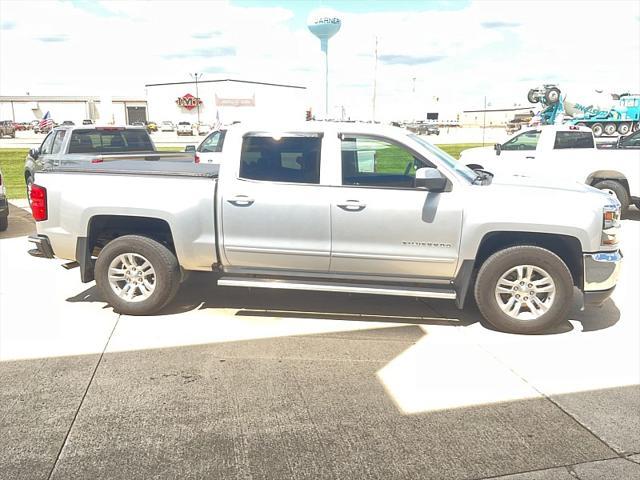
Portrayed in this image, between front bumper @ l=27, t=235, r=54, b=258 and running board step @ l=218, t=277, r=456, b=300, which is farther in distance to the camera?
front bumper @ l=27, t=235, r=54, b=258

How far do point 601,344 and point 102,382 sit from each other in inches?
163

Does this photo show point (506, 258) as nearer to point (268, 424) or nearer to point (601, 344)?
point (601, 344)

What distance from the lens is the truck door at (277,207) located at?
5.15 m

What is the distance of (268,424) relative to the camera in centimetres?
361

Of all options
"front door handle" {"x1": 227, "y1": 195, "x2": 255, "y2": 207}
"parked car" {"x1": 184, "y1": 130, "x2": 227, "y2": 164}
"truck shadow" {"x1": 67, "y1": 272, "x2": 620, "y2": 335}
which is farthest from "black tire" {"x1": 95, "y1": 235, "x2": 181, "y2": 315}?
"parked car" {"x1": 184, "y1": 130, "x2": 227, "y2": 164}

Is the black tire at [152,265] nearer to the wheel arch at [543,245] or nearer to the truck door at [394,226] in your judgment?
the truck door at [394,226]

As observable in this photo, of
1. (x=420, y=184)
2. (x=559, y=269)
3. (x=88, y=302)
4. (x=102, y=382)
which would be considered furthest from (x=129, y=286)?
(x=559, y=269)

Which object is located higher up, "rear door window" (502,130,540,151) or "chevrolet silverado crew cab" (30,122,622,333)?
"rear door window" (502,130,540,151)

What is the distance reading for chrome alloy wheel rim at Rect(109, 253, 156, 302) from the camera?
5461 millimetres

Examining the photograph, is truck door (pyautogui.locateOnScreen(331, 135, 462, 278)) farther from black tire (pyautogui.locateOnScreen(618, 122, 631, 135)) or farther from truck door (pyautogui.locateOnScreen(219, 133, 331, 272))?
black tire (pyautogui.locateOnScreen(618, 122, 631, 135))

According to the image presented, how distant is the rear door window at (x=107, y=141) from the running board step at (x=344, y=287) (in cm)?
691

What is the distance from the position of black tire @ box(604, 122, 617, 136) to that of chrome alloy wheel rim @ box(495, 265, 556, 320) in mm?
37763

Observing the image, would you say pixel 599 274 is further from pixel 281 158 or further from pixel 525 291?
pixel 281 158

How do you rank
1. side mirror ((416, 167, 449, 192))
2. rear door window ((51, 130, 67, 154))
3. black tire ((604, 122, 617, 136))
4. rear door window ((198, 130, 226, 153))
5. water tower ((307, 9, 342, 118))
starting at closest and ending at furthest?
side mirror ((416, 167, 449, 192)), rear door window ((51, 130, 67, 154)), rear door window ((198, 130, 226, 153)), black tire ((604, 122, 617, 136)), water tower ((307, 9, 342, 118))
